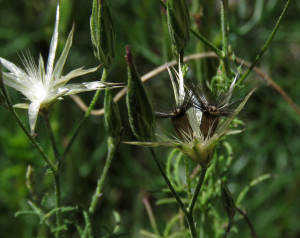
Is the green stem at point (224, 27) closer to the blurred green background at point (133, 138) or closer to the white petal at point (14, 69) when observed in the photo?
the white petal at point (14, 69)

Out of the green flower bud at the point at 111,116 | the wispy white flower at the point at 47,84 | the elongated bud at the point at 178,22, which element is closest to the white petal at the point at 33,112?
the wispy white flower at the point at 47,84

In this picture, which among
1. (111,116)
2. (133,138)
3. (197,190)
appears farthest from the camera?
(133,138)

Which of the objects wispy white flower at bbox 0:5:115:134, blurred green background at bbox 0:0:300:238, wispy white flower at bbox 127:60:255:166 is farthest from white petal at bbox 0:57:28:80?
blurred green background at bbox 0:0:300:238

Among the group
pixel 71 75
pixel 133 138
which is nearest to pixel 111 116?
pixel 71 75

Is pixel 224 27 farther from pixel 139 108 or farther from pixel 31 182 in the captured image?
pixel 31 182

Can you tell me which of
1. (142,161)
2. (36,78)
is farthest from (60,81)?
(142,161)

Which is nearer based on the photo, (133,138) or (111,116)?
(111,116)

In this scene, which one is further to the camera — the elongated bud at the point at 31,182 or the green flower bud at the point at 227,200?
the elongated bud at the point at 31,182
